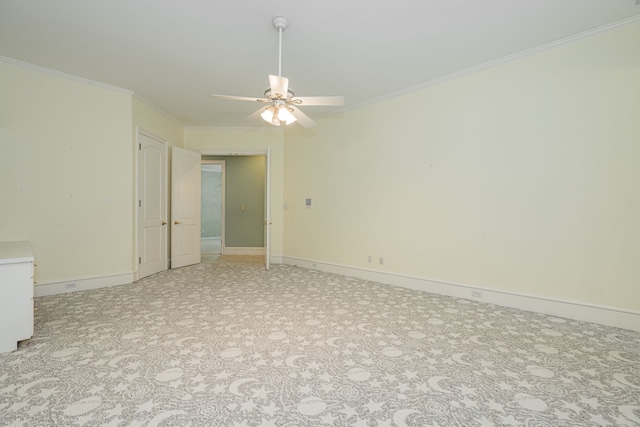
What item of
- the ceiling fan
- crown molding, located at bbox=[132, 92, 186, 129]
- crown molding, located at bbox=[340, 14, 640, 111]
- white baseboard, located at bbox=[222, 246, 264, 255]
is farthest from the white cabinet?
white baseboard, located at bbox=[222, 246, 264, 255]

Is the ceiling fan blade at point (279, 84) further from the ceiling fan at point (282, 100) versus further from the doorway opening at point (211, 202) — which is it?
the doorway opening at point (211, 202)

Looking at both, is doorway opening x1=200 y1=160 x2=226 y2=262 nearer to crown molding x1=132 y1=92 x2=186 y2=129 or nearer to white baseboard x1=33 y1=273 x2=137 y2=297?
crown molding x1=132 y1=92 x2=186 y2=129

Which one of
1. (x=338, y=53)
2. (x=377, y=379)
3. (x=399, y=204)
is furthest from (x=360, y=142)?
(x=377, y=379)

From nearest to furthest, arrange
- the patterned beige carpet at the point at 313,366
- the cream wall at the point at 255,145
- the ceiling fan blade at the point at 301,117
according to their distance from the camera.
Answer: the patterned beige carpet at the point at 313,366 < the ceiling fan blade at the point at 301,117 < the cream wall at the point at 255,145

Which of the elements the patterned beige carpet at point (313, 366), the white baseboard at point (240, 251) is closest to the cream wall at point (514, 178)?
the patterned beige carpet at point (313, 366)

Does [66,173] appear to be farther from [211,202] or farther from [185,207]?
[211,202]

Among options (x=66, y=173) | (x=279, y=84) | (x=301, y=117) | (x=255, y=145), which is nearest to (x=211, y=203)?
(x=255, y=145)

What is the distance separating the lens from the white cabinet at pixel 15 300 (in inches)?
95.1

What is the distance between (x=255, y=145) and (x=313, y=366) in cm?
521

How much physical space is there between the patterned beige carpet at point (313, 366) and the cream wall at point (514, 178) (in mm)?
571

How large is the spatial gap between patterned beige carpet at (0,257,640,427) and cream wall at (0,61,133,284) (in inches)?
31.4

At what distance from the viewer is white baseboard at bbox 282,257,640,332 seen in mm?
3047

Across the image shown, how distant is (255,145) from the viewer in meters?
6.59

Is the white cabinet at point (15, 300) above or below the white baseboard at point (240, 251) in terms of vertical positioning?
above
